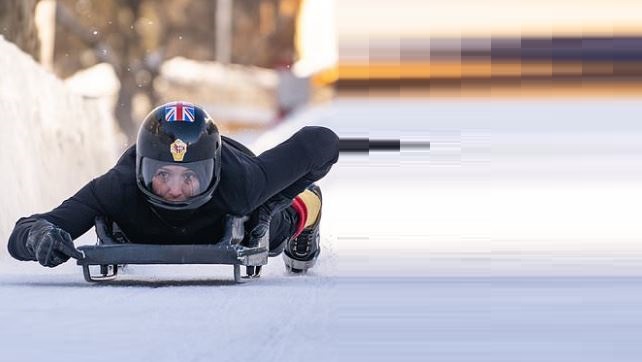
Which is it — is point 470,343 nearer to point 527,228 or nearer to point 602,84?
point 527,228

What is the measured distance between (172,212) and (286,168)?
0.69 metres

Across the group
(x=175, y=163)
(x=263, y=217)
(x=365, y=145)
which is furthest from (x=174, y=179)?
(x=365, y=145)

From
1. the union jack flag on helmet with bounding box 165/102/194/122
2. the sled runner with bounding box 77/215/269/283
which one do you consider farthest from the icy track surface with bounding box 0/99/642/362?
the union jack flag on helmet with bounding box 165/102/194/122

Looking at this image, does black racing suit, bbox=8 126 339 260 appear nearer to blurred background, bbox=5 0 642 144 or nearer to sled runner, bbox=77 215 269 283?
sled runner, bbox=77 215 269 283

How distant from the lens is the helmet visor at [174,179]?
26.7 feet

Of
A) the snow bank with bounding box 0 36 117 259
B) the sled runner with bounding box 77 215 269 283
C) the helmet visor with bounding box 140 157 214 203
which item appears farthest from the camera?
the snow bank with bounding box 0 36 117 259

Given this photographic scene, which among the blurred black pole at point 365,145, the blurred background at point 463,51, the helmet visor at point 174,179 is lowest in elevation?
the helmet visor at point 174,179

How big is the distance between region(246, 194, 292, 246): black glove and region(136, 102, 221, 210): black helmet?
1.33 feet

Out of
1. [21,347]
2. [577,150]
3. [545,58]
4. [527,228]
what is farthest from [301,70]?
[21,347]

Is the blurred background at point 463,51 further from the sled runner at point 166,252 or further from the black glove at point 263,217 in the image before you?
the sled runner at point 166,252

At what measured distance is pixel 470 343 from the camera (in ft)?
19.7

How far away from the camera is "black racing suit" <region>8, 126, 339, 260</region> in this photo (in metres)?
8.23

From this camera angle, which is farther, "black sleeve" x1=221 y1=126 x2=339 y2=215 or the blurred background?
the blurred background

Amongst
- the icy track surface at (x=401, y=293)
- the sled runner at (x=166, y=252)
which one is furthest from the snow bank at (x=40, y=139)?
the sled runner at (x=166, y=252)
